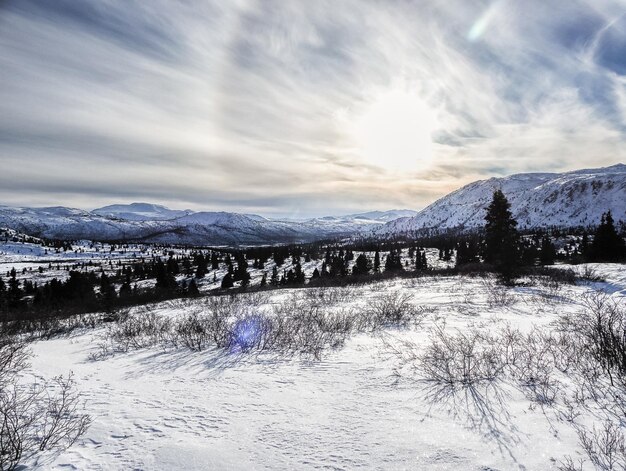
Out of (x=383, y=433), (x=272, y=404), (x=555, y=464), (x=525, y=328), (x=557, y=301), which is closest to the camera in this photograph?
(x=555, y=464)

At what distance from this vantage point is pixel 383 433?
5375 mm

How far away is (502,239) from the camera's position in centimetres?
Result: 3100

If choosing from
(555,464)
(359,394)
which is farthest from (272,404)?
(555,464)

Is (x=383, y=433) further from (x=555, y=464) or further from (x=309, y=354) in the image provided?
(x=309, y=354)

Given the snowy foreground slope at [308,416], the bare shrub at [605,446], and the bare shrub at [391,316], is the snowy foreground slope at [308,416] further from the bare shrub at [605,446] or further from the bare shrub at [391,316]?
the bare shrub at [391,316]

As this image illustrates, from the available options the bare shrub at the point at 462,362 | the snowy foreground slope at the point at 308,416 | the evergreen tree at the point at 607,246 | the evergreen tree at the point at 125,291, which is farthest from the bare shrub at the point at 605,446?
the evergreen tree at the point at 607,246

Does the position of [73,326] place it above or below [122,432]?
below

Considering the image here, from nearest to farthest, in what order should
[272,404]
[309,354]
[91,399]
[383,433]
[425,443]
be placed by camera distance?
[425,443] → [383,433] → [272,404] → [91,399] → [309,354]

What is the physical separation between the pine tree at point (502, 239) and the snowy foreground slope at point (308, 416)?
23.9 m

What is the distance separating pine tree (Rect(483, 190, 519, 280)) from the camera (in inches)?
1138

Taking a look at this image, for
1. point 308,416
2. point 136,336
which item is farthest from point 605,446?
point 136,336

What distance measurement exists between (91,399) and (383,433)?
6494mm

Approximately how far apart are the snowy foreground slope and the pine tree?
2385 centimetres

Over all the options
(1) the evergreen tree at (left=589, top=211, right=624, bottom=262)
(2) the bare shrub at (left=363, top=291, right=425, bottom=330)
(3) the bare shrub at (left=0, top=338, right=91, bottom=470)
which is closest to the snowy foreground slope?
(3) the bare shrub at (left=0, top=338, right=91, bottom=470)
